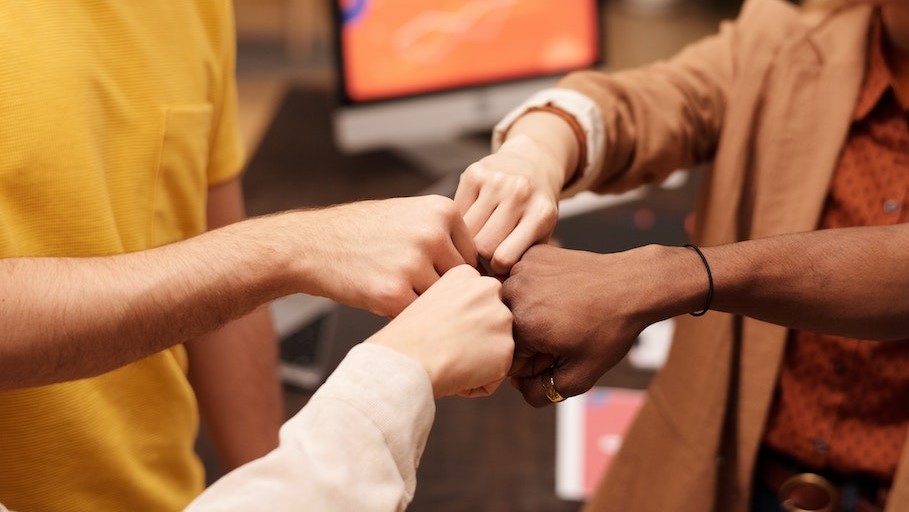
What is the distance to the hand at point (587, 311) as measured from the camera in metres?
0.83

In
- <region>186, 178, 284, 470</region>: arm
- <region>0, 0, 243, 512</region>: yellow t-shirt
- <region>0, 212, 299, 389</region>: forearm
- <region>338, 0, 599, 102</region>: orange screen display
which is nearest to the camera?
<region>0, 212, 299, 389</region>: forearm

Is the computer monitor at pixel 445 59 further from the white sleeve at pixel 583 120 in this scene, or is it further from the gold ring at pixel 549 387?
the gold ring at pixel 549 387

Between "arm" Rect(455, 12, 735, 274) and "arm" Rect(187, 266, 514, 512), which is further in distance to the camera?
"arm" Rect(455, 12, 735, 274)

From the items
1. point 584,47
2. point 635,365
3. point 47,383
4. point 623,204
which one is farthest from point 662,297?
point 584,47

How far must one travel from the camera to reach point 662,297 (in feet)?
2.73

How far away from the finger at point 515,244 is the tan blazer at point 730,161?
0.17 meters

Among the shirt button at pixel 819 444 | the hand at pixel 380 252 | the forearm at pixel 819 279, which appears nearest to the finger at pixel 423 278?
the hand at pixel 380 252

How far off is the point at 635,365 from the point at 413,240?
0.80 meters

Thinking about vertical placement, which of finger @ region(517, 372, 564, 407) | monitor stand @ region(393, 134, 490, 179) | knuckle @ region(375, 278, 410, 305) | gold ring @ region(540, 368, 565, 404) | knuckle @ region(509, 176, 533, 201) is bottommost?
monitor stand @ region(393, 134, 490, 179)

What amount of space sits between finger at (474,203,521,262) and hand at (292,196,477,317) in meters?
0.08

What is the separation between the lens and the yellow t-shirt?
0.82 m

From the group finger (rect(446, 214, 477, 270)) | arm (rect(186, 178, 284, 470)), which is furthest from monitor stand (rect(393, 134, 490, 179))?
finger (rect(446, 214, 477, 270))

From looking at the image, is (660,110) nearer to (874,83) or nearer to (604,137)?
(604,137)

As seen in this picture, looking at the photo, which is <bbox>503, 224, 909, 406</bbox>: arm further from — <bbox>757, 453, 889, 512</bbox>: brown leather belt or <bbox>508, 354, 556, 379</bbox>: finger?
<bbox>757, 453, 889, 512</bbox>: brown leather belt
